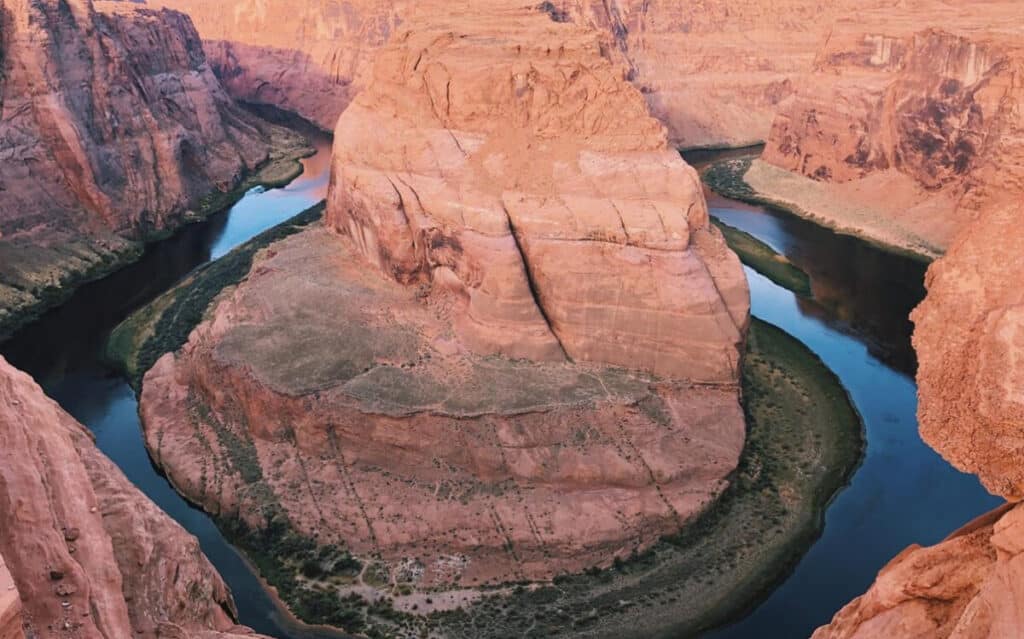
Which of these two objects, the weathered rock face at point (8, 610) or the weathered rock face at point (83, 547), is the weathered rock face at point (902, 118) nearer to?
the weathered rock face at point (83, 547)

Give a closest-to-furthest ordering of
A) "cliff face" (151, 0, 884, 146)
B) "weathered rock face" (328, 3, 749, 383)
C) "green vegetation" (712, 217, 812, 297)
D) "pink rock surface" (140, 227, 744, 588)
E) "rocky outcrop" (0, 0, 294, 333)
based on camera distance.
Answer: "pink rock surface" (140, 227, 744, 588) < "weathered rock face" (328, 3, 749, 383) < "rocky outcrop" (0, 0, 294, 333) < "green vegetation" (712, 217, 812, 297) < "cliff face" (151, 0, 884, 146)

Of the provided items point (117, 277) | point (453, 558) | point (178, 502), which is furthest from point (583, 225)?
point (117, 277)

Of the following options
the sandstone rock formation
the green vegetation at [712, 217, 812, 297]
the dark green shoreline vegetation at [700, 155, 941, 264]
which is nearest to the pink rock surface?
the sandstone rock formation

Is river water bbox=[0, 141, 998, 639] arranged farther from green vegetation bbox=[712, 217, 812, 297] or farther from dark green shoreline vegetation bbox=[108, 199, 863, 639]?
A: green vegetation bbox=[712, 217, 812, 297]

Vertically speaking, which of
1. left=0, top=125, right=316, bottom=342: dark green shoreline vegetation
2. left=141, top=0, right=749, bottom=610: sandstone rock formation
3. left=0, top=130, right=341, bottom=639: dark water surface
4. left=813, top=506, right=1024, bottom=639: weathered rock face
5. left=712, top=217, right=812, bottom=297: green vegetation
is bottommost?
left=0, top=130, right=341, bottom=639: dark water surface

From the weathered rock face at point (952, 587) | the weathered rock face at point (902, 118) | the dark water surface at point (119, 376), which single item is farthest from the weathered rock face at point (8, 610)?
the weathered rock face at point (902, 118)

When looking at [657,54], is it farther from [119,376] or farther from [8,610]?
[8,610]
